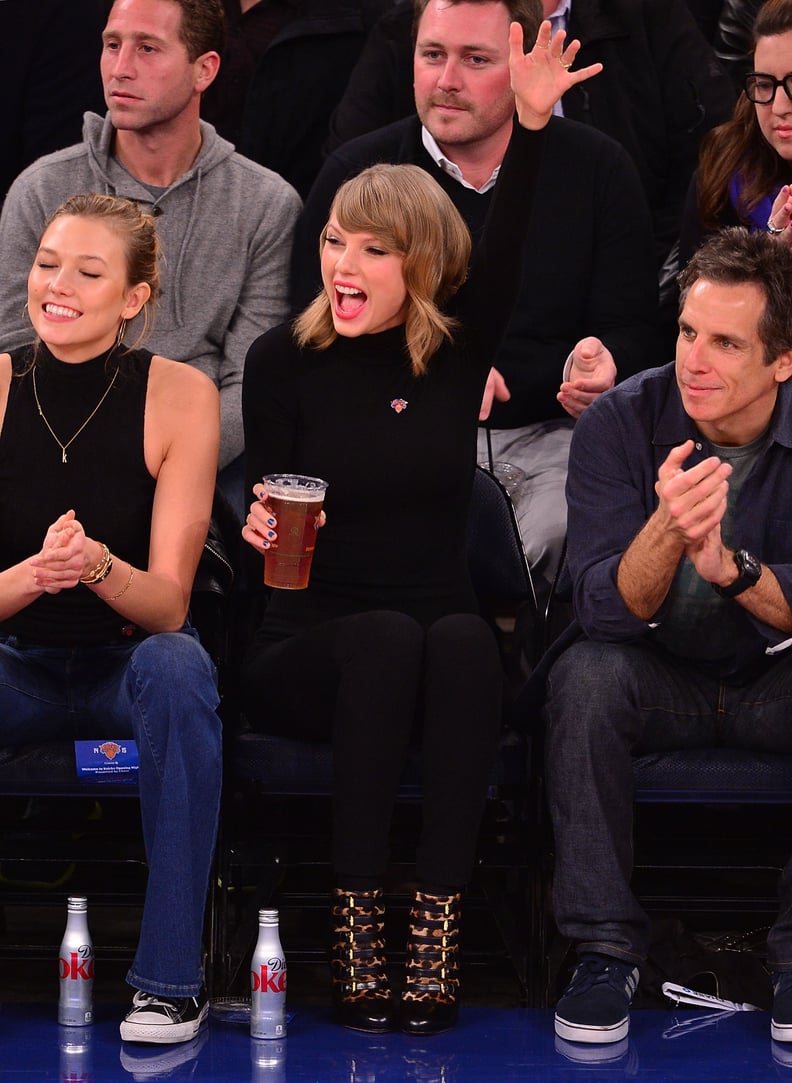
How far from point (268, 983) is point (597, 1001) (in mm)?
561

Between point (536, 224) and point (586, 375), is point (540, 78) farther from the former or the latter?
point (536, 224)

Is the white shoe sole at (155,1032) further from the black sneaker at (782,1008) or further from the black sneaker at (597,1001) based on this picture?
the black sneaker at (782,1008)

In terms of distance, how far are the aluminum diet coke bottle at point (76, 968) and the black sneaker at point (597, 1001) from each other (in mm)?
813

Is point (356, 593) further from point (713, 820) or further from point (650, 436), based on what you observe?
point (713, 820)

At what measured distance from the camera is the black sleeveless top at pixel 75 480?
3.05 m

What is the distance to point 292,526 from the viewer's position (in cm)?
281

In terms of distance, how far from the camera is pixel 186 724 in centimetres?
278

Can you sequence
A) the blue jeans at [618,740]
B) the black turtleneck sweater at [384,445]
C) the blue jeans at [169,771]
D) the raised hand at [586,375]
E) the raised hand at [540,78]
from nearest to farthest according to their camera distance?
the blue jeans at [169,771] → the blue jeans at [618,740] → the raised hand at [540,78] → the black turtleneck sweater at [384,445] → the raised hand at [586,375]

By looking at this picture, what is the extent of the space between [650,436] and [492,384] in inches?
19.8

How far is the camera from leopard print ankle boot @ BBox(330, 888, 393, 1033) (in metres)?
2.75

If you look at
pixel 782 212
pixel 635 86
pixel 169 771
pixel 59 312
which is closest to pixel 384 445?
pixel 59 312

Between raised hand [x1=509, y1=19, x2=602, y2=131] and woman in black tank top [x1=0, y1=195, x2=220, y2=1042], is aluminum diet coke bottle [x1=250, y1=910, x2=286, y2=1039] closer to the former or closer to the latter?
woman in black tank top [x1=0, y1=195, x2=220, y2=1042]

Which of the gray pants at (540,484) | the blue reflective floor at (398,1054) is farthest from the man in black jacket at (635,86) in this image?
the blue reflective floor at (398,1054)

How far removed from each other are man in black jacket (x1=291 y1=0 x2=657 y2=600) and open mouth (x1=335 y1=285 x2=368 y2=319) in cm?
71
